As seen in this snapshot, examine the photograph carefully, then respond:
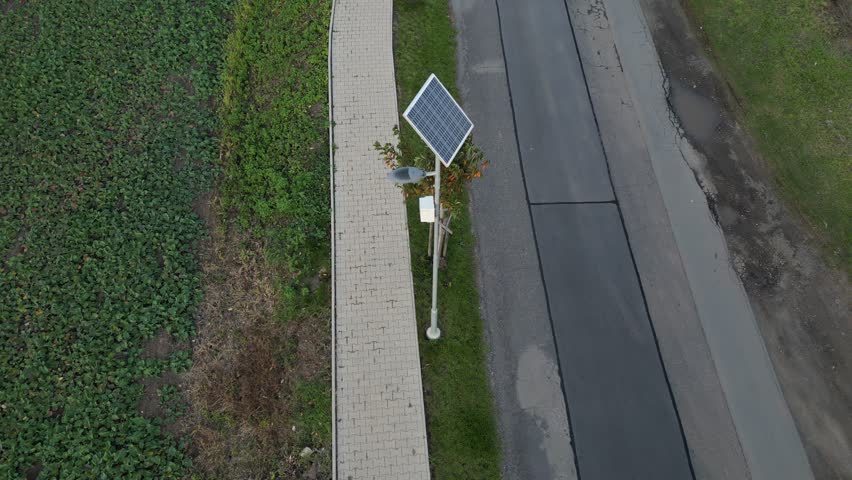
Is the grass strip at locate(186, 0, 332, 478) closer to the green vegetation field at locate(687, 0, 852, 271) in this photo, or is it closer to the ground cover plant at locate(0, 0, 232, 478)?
the ground cover plant at locate(0, 0, 232, 478)

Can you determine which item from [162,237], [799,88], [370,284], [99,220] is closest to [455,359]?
[370,284]

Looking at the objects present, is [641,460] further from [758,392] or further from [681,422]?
Answer: [758,392]

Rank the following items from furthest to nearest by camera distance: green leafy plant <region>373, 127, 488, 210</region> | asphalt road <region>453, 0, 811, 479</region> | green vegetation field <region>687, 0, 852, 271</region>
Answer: green vegetation field <region>687, 0, 852, 271</region> < asphalt road <region>453, 0, 811, 479</region> < green leafy plant <region>373, 127, 488, 210</region>

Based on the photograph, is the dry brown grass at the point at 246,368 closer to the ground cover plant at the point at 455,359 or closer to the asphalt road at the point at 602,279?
the ground cover plant at the point at 455,359

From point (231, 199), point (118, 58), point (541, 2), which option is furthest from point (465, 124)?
point (118, 58)

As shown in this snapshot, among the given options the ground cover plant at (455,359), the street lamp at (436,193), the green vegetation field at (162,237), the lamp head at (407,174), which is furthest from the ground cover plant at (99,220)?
the lamp head at (407,174)

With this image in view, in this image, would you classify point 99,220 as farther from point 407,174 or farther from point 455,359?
point 455,359

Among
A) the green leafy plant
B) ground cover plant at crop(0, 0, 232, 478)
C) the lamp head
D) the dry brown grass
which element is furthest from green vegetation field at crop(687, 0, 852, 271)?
ground cover plant at crop(0, 0, 232, 478)
